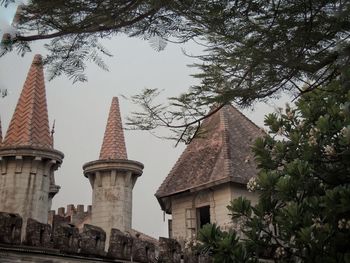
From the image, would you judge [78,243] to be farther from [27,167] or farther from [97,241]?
[27,167]

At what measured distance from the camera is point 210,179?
54.6 feet

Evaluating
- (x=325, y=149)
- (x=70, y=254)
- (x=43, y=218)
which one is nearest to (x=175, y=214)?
(x=43, y=218)

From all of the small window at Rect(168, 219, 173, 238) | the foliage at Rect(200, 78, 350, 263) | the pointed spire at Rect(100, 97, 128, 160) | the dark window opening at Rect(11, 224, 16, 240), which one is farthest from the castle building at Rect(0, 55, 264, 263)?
the foliage at Rect(200, 78, 350, 263)

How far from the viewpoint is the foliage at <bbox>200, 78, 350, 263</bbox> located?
20.3ft

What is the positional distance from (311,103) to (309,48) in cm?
265

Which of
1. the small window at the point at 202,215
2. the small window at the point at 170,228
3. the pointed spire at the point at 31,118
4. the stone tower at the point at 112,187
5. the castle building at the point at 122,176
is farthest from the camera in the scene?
the small window at the point at 170,228

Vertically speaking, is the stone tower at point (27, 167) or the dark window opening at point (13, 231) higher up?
the stone tower at point (27, 167)

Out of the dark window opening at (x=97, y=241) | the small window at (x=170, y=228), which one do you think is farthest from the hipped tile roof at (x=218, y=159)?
the dark window opening at (x=97, y=241)

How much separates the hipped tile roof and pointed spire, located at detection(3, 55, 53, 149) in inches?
195

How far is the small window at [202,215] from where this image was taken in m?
17.4

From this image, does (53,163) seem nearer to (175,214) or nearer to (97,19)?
(175,214)

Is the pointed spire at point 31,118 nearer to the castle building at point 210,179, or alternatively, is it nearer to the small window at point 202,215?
the castle building at point 210,179

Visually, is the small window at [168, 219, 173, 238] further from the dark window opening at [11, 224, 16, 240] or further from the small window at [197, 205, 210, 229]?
the dark window opening at [11, 224, 16, 240]

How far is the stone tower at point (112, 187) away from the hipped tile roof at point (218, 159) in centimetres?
211
